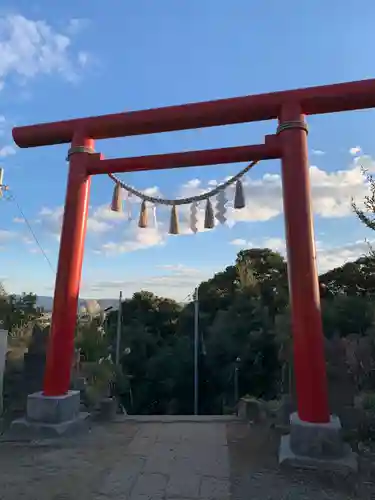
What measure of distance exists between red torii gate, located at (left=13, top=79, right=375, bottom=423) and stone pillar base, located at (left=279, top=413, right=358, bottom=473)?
0.17m

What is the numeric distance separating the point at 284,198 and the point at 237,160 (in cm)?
91

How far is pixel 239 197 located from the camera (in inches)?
205

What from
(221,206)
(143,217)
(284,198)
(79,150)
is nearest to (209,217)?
(221,206)

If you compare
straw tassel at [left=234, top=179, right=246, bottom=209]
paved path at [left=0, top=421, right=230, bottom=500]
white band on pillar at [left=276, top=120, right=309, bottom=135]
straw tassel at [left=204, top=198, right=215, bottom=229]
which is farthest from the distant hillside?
white band on pillar at [left=276, top=120, right=309, bottom=135]

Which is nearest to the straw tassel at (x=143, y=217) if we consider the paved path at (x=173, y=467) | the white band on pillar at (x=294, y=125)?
the white band on pillar at (x=294, y=125)

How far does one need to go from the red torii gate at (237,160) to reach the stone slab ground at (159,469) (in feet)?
2.18

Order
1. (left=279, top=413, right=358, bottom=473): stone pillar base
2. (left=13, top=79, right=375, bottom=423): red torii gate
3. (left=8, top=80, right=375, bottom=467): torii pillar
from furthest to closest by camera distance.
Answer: (left=13, top=79, right=375, bottom=423): red torii gate
(left=8, top=80, right=375, bottom=467): torii pillar
(left=279, top=413, right=358, bottom=473): stone pillar base

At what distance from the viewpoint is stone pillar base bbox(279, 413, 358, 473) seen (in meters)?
3.44

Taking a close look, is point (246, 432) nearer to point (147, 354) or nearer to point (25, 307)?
point (25, 307)

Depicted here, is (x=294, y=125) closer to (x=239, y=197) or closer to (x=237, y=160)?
(x=237, y=160)

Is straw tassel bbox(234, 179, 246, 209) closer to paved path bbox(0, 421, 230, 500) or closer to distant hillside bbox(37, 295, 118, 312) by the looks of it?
paved path bbox(0, 421, 230, 500)

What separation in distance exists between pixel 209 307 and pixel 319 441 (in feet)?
44.5

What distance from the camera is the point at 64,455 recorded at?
3.89 m

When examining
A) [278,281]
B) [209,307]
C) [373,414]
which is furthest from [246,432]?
[209,307]
